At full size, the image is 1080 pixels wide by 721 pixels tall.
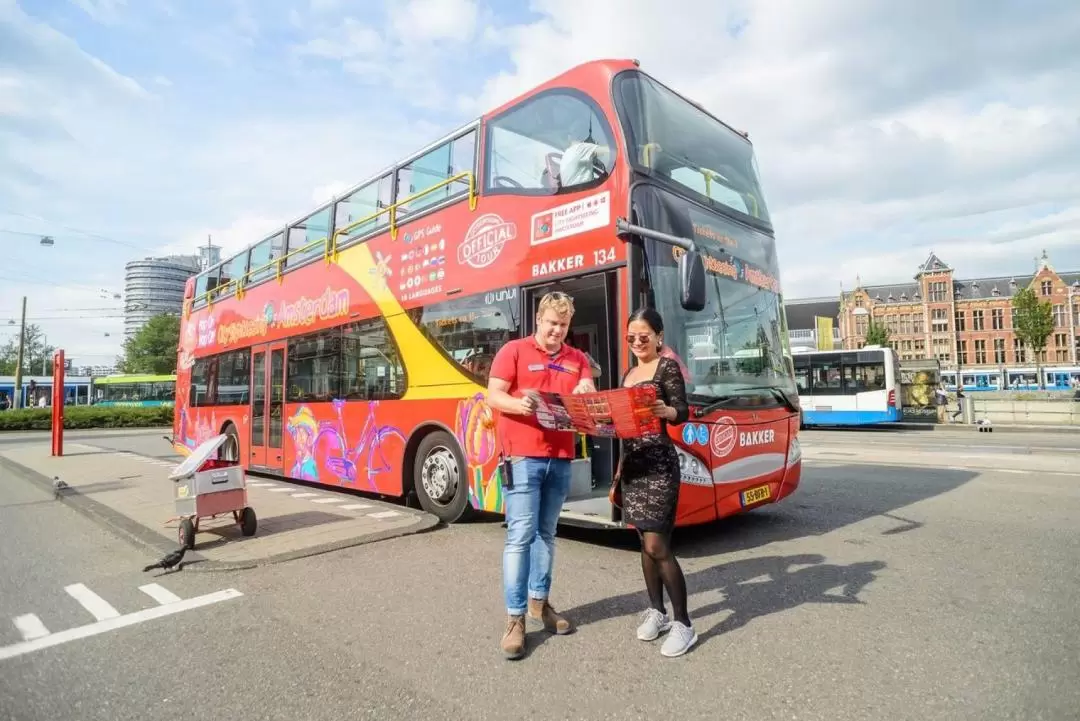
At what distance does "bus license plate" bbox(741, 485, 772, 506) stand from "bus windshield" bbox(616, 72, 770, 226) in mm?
2569

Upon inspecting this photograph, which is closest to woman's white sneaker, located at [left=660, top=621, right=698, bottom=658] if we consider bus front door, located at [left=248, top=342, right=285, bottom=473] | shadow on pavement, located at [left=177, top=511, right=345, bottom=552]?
shadow on pavement, located at [left=177, top=511, right=345, bottom=552]

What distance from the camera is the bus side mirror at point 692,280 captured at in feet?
14.5

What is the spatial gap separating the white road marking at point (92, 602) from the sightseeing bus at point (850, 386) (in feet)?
71.8

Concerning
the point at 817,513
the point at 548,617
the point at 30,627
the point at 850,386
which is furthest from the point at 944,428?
the point at 30,627

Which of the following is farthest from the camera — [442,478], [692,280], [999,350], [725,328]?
[999,350]

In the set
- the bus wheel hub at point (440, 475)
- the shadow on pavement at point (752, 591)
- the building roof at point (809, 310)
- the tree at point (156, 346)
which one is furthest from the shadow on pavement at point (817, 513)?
the building roof at point (809, 310)

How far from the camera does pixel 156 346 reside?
5869 cm

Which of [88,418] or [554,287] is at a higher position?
[554,287]

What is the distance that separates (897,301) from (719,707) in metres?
91.7

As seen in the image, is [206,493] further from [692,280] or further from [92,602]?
[692,280]

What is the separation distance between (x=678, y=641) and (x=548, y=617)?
70cm

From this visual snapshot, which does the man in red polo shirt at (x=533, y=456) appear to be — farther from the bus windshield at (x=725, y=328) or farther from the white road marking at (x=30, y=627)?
the white road marking at (x=30, y=627)

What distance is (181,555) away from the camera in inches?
195

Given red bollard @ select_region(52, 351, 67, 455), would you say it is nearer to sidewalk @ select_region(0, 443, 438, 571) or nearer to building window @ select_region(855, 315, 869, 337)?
sidewalk @ select_region(0, 443, 438, 571)
